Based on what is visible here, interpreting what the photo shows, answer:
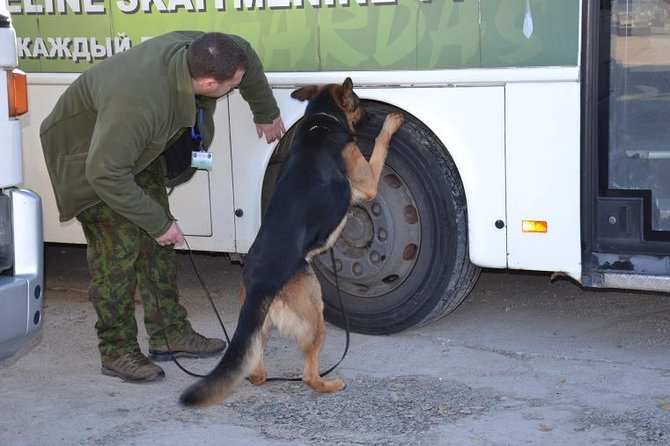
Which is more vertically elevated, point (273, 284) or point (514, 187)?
point (514, 187)

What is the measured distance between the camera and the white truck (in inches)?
166

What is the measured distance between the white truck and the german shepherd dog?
2.51 feet

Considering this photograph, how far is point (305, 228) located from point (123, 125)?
938 mm

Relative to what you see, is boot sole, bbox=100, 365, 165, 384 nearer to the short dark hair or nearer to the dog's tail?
the dog's tail

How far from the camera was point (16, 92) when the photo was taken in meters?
4.33

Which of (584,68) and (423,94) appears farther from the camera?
(423,94)

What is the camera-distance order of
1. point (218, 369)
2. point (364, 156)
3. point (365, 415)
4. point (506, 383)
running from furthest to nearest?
1. point (364, 156)
2. point (506, 383)
3. point (365, 415)
4. point (218, 369)

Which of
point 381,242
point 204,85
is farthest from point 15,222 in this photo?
point 381,242

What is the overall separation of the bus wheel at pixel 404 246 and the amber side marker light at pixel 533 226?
1.24 ft

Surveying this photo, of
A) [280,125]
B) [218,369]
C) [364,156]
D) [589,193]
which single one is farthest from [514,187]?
[218,369]

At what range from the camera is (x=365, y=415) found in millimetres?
4566

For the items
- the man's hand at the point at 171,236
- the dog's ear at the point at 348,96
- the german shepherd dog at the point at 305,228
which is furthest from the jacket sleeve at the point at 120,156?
the dog's ear at the point at 348,96

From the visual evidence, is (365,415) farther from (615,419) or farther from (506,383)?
(615,419)

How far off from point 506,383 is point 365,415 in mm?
746
